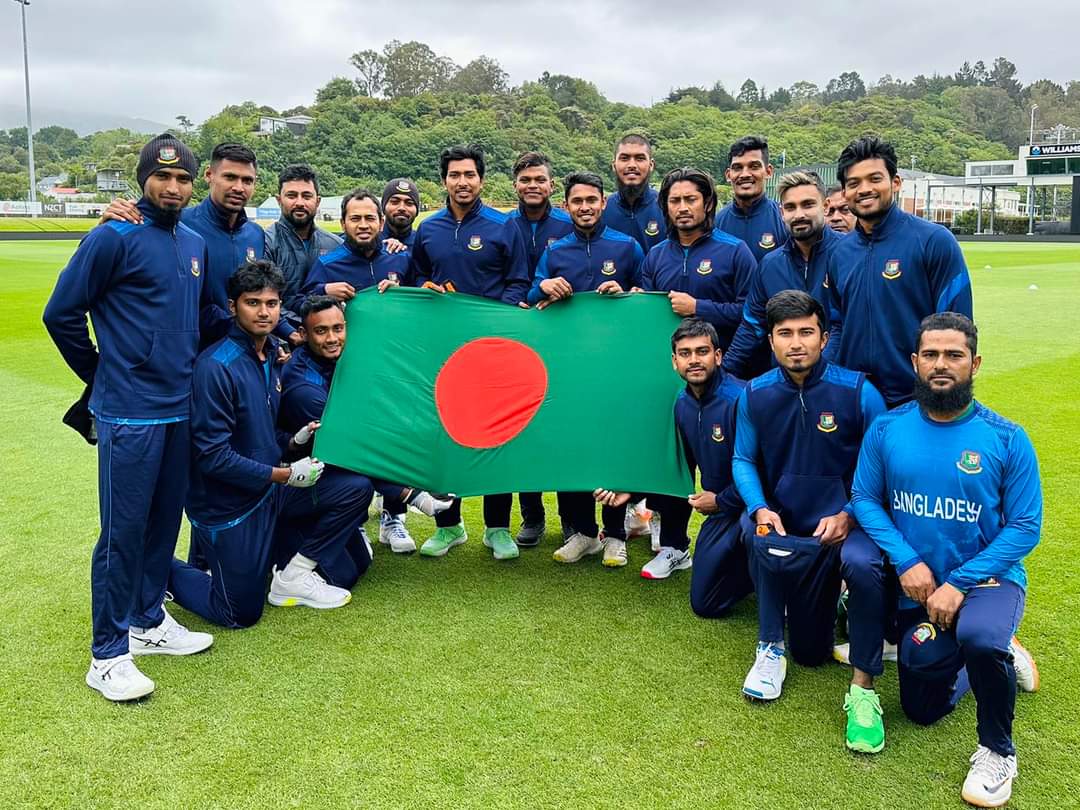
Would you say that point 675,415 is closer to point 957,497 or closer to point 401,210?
point 957,497

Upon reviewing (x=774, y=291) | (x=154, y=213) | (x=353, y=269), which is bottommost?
(x=774, y=291)

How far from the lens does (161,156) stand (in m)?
3.71

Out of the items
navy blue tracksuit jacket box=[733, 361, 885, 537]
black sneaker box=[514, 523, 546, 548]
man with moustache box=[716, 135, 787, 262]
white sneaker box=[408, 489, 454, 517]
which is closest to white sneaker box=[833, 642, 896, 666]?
navy blue tracksuit jacket box=[733, 361, 885, 537]

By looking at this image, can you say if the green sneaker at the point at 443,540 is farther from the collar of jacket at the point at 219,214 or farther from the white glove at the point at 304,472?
the collar of jacket at the point at 219,214

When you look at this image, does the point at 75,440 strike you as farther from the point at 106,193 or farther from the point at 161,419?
the point at 106,193

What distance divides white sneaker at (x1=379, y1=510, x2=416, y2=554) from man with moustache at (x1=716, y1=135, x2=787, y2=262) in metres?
2.89

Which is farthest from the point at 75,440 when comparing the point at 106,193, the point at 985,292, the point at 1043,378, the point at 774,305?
the point at 106,193

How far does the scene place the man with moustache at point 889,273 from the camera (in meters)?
3.84

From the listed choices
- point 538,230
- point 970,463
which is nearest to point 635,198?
point 538,230

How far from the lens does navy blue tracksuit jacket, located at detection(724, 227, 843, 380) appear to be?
14.2 feet

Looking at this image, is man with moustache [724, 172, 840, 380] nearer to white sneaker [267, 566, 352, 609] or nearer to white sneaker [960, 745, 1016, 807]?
white sneaker [960, 745, 1016, 807]

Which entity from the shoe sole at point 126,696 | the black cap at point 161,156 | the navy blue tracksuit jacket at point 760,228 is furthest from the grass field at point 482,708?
the black cap at point 161,156

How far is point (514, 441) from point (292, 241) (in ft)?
6.73

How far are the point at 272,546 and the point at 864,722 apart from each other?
3056mm
